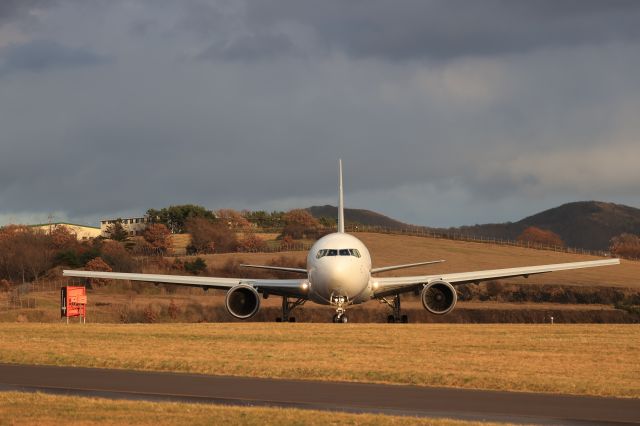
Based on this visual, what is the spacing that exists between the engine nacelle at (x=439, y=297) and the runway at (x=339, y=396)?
24.8 metres

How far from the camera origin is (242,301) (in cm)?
4562

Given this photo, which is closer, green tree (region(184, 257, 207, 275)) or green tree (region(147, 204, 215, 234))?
green tree (region(184, 257, 207, 275))

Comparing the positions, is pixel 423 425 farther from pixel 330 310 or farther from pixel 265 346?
pixel 330 310

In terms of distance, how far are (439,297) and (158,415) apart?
1239 inches

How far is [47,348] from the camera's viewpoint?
27625 millimetres

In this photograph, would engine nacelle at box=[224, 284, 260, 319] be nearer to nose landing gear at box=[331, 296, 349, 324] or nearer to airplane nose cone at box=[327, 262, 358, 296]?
nose landing gear at box=[331, 296, 349, 324]

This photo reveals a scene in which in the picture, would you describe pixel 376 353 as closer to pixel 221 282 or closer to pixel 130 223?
pixel 221 282

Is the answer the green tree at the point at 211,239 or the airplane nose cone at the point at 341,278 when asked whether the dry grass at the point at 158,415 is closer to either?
the airplane nose cone at the point at 341,278

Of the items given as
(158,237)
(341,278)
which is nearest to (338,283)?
(341,278)

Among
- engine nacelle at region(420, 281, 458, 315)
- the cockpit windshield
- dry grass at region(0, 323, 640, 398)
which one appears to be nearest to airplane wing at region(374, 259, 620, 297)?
A: engine nacelle at region(420, 281, 458, 315)

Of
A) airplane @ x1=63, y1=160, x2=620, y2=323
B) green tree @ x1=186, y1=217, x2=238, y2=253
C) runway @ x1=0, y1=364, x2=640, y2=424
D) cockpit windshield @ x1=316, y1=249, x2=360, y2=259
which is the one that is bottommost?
runway @ x1=0, y1=364, x2=640, y2=424

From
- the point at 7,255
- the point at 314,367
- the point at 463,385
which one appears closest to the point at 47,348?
the point at 314,367

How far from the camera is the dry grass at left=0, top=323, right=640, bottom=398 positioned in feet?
66.6

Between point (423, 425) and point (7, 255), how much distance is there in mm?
79973
